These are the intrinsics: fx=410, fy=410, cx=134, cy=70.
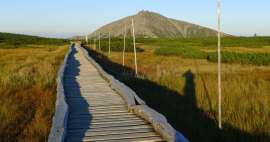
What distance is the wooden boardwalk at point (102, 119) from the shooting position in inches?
244

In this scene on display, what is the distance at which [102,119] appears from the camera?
295 inches

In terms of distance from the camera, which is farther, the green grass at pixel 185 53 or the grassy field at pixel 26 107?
the green grass at pixel 185 53

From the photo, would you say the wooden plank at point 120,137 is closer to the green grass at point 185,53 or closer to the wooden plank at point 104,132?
the wooden plank at point 104,132

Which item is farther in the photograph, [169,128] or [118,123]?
[118,123]

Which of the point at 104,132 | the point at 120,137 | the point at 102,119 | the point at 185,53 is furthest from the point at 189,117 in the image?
the point at 185,53

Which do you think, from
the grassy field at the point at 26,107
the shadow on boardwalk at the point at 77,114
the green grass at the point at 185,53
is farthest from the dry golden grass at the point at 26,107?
the green grass at the point at 185,53

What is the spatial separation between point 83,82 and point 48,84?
1.31 m

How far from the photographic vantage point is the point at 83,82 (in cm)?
1291

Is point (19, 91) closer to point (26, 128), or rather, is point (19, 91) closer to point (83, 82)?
point (83, 82)

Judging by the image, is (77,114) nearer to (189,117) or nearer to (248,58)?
(189,117)

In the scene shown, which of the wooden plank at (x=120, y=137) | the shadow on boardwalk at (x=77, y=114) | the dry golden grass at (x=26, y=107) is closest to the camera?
the wooden plank at (x=120, y=137)

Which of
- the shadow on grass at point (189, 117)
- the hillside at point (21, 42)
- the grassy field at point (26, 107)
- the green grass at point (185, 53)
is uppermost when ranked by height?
the hillside at point (21, 42)

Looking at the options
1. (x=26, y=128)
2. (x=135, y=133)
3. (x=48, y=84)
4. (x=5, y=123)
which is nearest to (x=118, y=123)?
(x=135, y=133)

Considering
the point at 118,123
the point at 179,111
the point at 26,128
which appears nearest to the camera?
the point at 118,123
